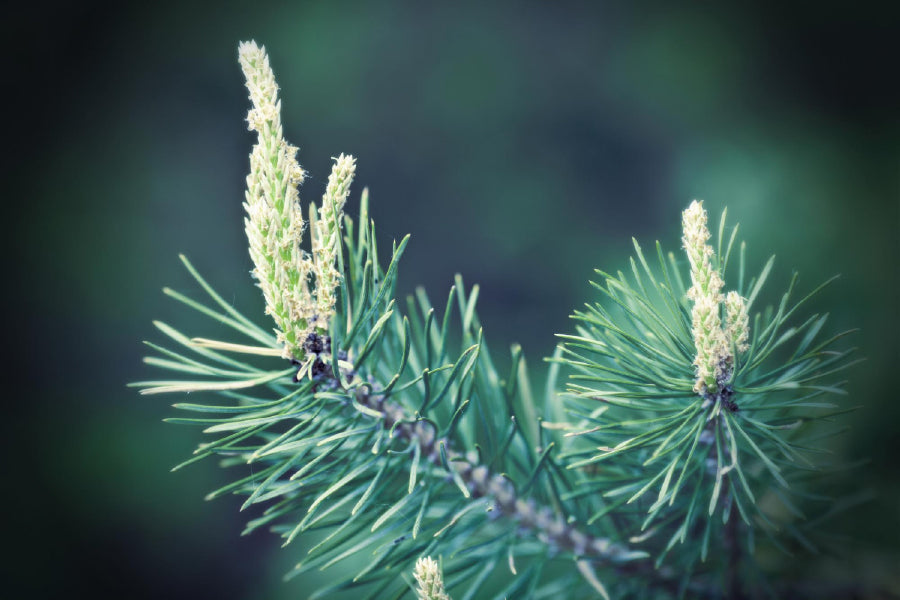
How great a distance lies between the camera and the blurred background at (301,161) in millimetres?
1093

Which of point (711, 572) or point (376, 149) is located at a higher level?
point (376, 149)

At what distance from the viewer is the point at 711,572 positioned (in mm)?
463

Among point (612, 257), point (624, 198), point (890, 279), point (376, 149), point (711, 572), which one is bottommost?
point (711, 572)

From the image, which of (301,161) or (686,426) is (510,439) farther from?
(301,161)

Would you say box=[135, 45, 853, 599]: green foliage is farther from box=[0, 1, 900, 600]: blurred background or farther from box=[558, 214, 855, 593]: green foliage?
box=[0, 1, 900, 600]: blurred background

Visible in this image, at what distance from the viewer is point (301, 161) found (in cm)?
119

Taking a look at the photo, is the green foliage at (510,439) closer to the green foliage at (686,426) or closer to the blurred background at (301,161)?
the green foliage at (686,426)

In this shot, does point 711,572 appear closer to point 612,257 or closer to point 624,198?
point 612,257

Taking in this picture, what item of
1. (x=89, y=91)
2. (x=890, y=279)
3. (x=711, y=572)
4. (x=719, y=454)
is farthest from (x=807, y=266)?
(x=89, y=91)

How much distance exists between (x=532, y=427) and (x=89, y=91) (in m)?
1.08

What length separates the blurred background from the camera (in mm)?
1093

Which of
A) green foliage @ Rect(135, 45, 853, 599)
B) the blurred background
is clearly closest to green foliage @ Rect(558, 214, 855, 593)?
green foliage @ Rect(135, 45, 853, 599)

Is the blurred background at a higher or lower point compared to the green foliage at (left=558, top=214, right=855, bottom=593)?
higher

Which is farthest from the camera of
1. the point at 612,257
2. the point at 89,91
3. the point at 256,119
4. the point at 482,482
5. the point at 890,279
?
the point at 89,91
